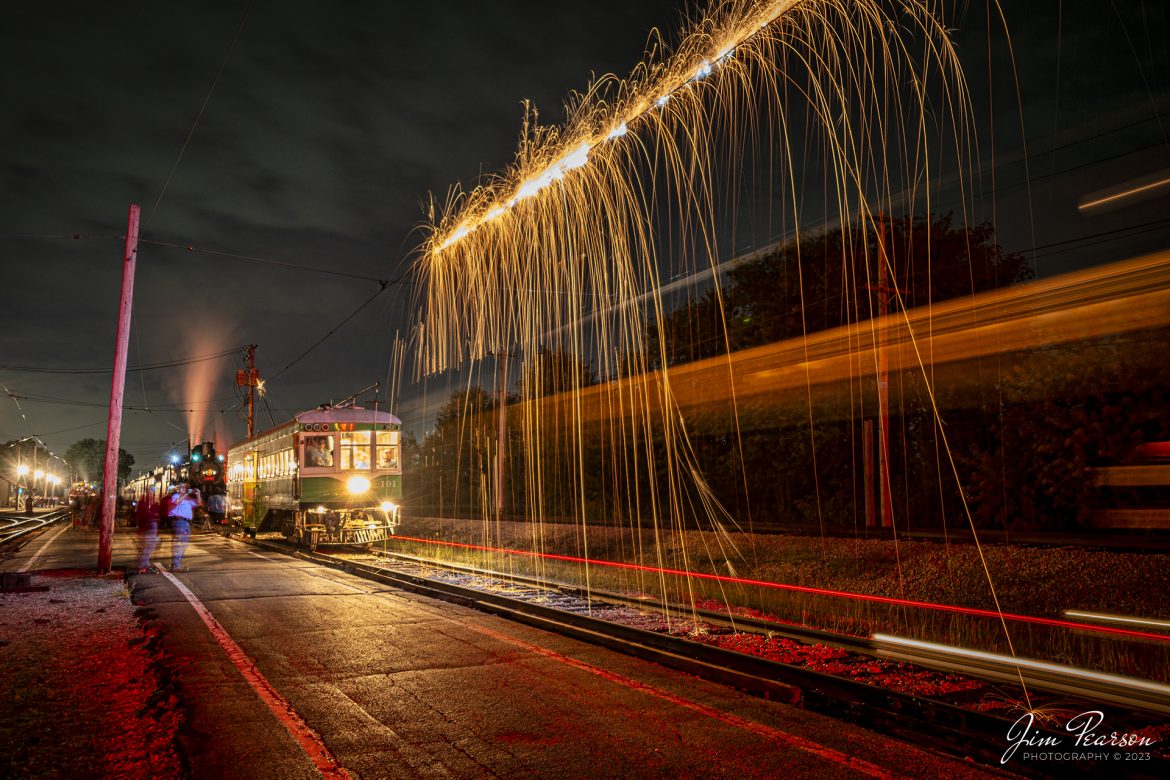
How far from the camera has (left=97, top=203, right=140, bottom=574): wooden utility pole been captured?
51.1 ft

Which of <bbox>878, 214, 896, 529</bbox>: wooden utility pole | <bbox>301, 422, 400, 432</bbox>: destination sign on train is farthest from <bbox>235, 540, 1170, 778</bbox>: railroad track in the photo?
<bbox>301, 422, 400, 432</bbox>: destination sign on train

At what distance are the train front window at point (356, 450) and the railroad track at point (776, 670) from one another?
9912mm

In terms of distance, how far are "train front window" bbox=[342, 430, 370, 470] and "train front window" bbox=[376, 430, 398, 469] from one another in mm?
361

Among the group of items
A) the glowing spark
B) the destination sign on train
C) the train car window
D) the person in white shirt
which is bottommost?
the person in white shirt

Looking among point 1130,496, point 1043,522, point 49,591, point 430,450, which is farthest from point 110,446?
point 430,450

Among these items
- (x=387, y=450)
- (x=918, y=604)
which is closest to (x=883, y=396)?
(x=918, y=604)

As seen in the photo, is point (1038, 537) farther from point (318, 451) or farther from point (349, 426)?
point (318, 451)

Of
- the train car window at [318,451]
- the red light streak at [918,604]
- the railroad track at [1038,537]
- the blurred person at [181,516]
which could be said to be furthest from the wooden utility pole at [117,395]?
the railroad track at [1038,537]

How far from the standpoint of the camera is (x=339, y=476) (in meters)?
21.9

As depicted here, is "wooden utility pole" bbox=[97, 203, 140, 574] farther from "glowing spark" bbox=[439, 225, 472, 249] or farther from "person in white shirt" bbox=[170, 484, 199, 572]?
"glowing spark" bbox=[439, 225, 472, 249]

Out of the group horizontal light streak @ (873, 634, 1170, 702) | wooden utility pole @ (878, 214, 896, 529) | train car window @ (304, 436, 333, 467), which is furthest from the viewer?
train car window @ (304, 436, 333, 467)

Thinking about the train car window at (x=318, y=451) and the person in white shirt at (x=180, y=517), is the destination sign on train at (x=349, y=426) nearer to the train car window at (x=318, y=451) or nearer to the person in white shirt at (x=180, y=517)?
the train car window at (x=318, y=451)

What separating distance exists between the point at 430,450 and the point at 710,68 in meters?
43.0
